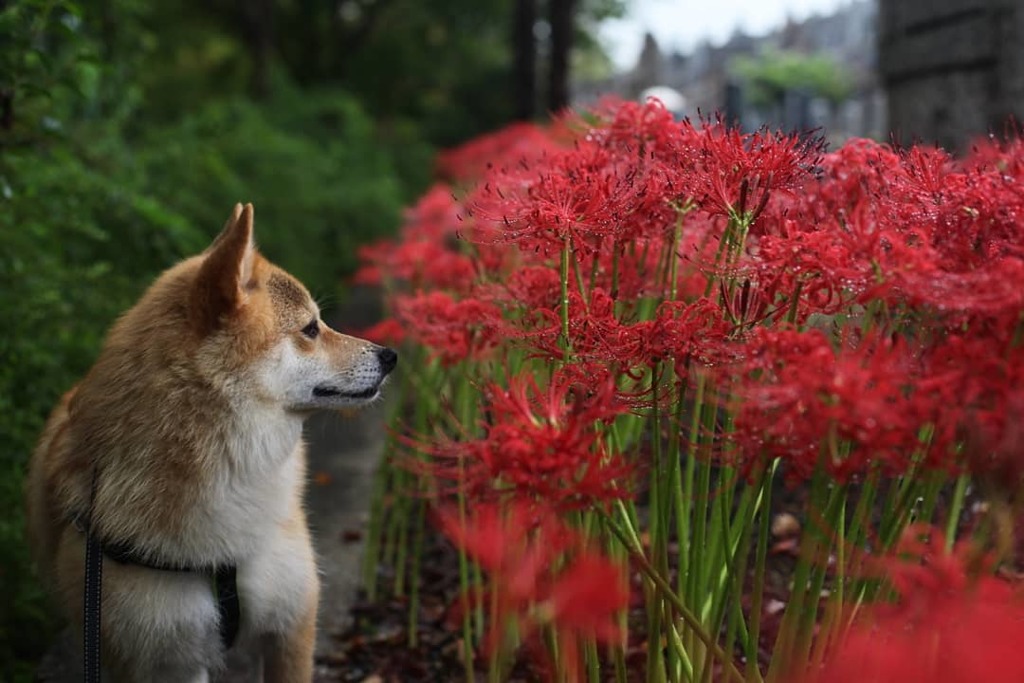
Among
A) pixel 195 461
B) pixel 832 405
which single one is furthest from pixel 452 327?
pixel 832 405

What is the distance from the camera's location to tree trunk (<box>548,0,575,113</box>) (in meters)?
16.6

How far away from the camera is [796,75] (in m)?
43.7

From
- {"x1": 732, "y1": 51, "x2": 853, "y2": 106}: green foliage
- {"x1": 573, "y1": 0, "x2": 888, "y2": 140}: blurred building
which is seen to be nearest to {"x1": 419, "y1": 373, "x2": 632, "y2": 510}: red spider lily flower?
{"x1": 573, "y1": 0, "x2": 888, "y2": 140}: blurred building

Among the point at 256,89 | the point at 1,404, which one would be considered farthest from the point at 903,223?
the point at 256,89

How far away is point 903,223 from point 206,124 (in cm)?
834

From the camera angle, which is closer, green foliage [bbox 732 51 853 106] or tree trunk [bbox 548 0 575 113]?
tree trunk [bbox 548 0 575 113]

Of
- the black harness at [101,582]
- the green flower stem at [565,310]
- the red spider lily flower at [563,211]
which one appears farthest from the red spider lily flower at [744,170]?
the black harness at [101,582]

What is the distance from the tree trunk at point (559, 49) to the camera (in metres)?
16.6

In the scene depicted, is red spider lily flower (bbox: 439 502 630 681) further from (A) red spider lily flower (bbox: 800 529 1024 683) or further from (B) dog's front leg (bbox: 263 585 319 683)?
(B) dog's front leg (bbox: 263 585 319 683)

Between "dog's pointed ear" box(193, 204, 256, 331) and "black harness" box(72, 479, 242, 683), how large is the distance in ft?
2.05

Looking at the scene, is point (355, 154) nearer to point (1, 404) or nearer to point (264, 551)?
point (1, 404)

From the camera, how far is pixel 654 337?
1.95 meters

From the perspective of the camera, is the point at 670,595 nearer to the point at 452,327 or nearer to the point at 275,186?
the point at 452,327

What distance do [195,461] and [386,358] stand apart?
64 cm
